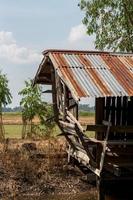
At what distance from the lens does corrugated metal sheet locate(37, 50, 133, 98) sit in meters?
13.3

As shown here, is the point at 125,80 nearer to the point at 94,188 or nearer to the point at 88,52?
the point at 88,52

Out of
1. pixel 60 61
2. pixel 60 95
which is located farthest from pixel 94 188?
pixel 60 61

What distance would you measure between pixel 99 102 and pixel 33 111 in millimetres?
14245

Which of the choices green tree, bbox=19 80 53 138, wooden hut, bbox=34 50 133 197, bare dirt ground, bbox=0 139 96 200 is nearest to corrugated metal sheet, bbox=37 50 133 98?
wooden hut, bbox=34 50 133 197

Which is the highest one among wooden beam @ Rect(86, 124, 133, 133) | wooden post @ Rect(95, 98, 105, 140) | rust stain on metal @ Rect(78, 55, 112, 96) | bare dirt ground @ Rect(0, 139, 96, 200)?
rust stain on metal @ Rect(78, 55, 112, 96)

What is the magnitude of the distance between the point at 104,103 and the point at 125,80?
4.93ft

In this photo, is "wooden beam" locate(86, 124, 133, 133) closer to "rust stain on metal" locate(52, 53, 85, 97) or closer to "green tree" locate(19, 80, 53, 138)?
"rust stain on metal" locate(52, 53, 85, 97)

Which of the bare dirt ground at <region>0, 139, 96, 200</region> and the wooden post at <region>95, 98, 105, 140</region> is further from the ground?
the wooden post at <region>95, 98, 105, 140</region>

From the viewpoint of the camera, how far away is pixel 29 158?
22.8 metres

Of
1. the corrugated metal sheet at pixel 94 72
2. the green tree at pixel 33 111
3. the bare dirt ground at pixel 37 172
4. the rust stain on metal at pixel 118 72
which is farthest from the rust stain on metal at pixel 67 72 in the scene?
the green tree at pixel 33 111

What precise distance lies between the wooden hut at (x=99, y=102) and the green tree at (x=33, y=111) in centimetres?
1216

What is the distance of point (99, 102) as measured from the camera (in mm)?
15102

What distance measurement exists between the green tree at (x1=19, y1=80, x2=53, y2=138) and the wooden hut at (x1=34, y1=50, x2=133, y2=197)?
12.2 m

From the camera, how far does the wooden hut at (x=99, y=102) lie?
1350 cm
